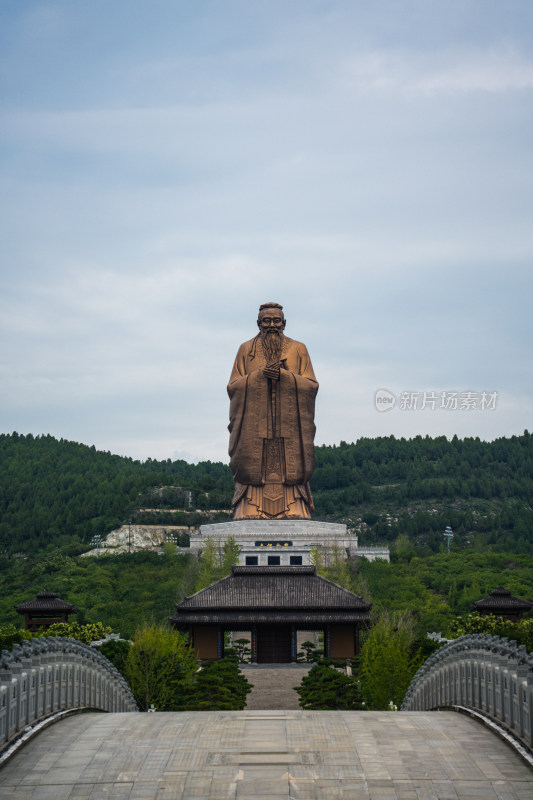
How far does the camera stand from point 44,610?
29.4 meters

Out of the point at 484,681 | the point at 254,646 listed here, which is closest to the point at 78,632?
the point at 254,646

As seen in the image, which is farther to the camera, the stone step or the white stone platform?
the white stone platform

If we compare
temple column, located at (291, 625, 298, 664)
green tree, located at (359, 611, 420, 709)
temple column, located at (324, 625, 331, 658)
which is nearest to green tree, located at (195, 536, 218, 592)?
temple column, located at (291, 625, 298, 664)

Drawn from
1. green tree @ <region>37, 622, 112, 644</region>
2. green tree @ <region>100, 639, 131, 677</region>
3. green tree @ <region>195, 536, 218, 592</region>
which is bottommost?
green tree @ <region>100, 639, 131, 677</region>

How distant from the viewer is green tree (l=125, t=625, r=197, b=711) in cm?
2070

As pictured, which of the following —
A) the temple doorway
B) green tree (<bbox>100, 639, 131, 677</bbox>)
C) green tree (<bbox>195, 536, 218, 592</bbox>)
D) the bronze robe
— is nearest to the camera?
green tree (<bbox>100, 639, 131, 677</bbox>)

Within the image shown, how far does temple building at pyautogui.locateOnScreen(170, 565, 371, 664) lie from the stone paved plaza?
572 inches

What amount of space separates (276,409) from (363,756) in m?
32.2

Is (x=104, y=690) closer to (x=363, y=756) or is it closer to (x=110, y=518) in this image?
(x=363, y=756)

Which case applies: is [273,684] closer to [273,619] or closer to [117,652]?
[273,619]

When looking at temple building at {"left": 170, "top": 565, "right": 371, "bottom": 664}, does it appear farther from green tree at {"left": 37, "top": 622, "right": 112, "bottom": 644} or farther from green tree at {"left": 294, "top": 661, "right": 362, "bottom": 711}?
green tree at {"left": 294, "top": 661, "right": 362, "bottom": 711}

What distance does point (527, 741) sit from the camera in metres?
10.6

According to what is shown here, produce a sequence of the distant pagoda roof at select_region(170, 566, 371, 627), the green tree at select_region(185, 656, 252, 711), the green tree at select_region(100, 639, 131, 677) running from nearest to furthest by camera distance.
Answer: the green tree at select_region(185, 656, 252, 711)
the green tree at select_region(100, 639, 131, 677)
the distant pagoda roof at select_region(170, 566, 371, 627)

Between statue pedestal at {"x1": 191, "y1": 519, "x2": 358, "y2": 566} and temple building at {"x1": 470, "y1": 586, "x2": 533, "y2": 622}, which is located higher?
statue pedestal at {"x1": 191, "y1": 519, "x2": 358, "y2": 566}
